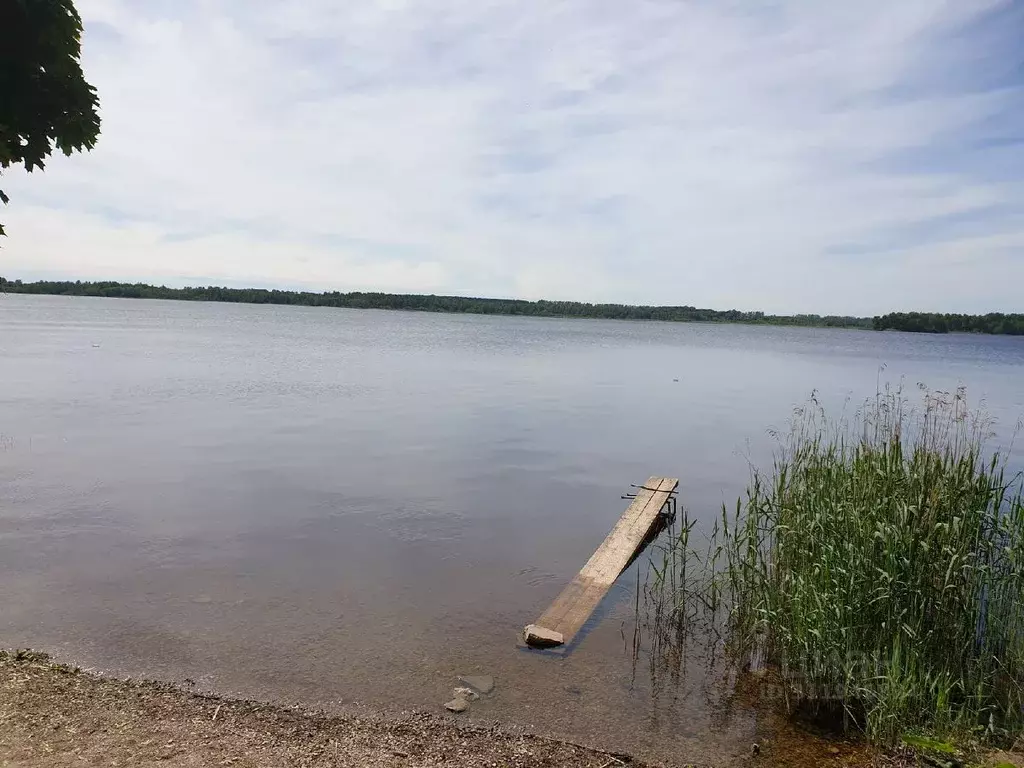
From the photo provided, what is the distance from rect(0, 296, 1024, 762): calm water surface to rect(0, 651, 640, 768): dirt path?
53cm

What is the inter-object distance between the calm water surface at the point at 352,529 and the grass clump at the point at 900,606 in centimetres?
102

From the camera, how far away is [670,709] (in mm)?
6730

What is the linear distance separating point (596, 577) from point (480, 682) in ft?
9.30

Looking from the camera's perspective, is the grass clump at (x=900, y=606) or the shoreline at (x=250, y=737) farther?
the grass clump at (x=900, y=606)

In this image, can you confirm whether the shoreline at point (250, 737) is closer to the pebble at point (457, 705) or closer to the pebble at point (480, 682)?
the pebble at point (457, 705)

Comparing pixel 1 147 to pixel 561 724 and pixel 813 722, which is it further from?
pixel 813 722

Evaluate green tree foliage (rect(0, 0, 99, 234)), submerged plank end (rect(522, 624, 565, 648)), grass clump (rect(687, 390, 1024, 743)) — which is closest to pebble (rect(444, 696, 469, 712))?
submerged plank end (rect(522, 624, 565, 648))

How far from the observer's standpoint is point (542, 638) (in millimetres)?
7680

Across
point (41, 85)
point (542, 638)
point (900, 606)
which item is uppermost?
point (41, 85)

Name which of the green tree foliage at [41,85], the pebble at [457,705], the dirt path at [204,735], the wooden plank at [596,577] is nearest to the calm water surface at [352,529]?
the pebble at [457,705]

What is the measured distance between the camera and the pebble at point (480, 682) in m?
6.82

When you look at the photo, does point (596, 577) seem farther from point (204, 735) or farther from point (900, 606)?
point (204, 735)

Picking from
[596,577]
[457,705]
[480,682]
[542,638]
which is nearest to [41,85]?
[457,705]

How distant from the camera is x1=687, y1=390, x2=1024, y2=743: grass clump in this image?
618cm
